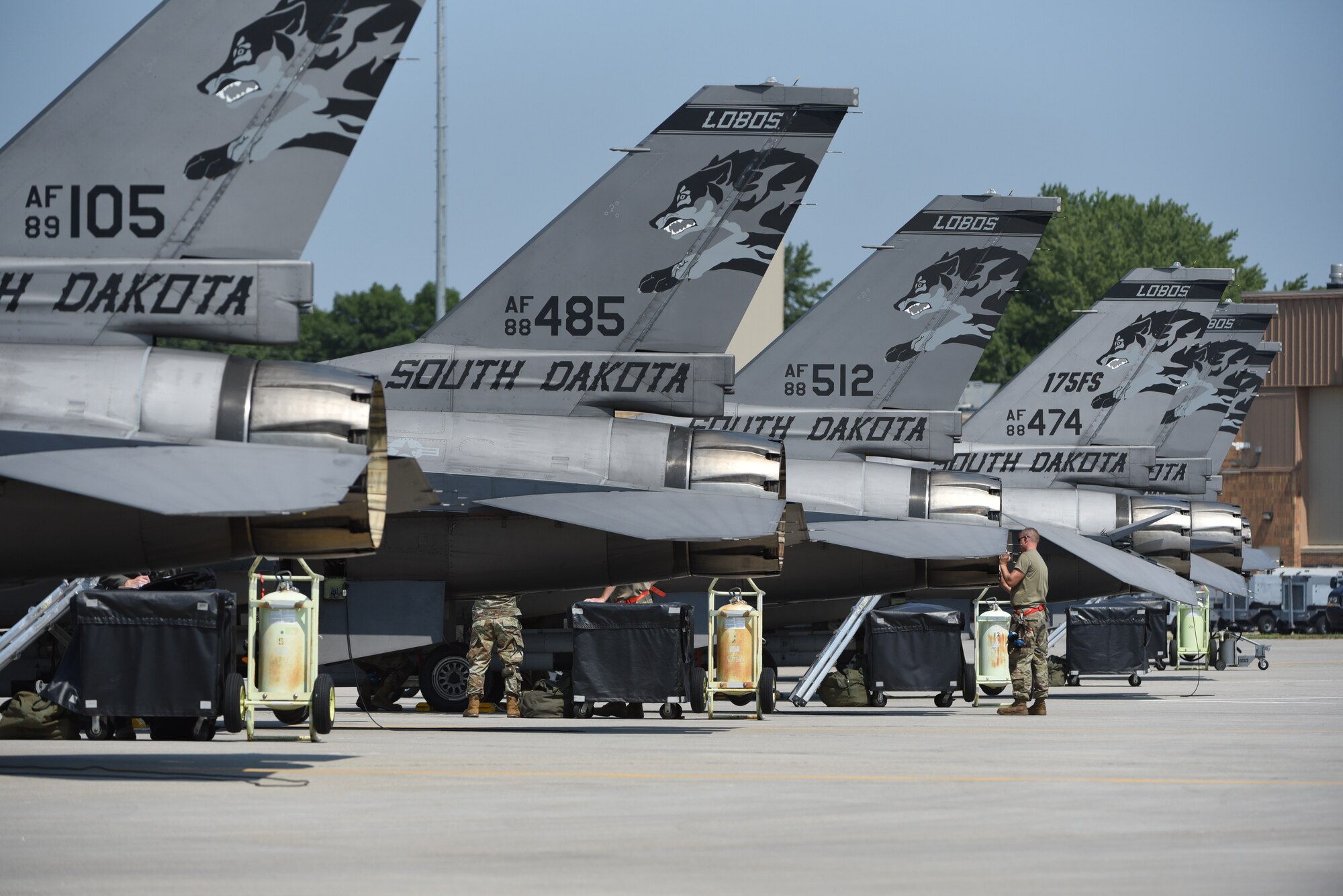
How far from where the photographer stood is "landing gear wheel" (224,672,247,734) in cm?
1305

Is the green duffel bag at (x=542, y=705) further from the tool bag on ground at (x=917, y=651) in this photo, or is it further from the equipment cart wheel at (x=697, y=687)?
the tool bag on ground at (x=917, y=651)

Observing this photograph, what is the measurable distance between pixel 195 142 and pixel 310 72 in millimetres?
876

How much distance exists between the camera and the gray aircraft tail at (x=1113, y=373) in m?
28.5

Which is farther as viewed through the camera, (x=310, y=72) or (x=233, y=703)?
(x=233, y=703)

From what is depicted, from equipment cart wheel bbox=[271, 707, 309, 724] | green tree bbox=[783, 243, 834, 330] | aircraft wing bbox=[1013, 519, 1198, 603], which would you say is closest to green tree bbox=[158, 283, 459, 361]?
green tree bbox=[783, 243, 834, 330]

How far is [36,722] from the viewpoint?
13750 millimetres

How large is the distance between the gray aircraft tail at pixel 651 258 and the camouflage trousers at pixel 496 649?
107 inches

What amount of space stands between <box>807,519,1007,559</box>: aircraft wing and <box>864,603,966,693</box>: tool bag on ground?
0.79 metres

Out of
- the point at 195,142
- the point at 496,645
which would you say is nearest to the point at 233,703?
the point at 496,645

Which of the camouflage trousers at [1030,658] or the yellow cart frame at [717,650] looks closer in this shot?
the yellow cart frame at [717,650]

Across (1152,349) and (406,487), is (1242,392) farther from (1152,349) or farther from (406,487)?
(406,487)

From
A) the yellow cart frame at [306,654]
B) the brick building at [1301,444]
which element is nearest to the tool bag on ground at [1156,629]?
the yellow cart frame at [306,654]

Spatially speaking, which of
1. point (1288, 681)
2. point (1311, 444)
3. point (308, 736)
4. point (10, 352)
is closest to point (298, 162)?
point (10, 352)

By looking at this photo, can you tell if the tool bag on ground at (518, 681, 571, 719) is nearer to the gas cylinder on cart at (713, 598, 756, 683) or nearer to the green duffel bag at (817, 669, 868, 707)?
the gas cylinder on cart at (713, 598, 756, 683)
